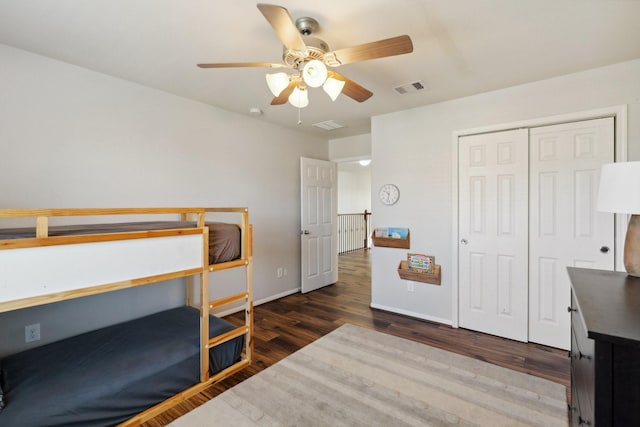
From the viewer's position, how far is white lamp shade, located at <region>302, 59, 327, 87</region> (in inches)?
62.7

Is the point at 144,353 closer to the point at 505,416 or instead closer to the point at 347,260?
the point at 505,416

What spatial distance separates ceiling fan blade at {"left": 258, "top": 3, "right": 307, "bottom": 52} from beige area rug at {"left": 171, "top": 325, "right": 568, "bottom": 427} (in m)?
2.20

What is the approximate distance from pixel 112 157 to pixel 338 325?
278 cm

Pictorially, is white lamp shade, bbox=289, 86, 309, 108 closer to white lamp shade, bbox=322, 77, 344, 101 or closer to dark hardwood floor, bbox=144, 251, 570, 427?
white lamp shade, bbox=322, 77, 344, 101

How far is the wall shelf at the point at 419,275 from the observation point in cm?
321

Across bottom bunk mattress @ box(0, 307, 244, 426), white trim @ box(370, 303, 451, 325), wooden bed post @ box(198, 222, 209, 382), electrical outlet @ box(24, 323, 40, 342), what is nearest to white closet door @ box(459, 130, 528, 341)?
white trim @ box(370, 303, 451, 325)

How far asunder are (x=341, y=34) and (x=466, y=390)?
261 centimetres

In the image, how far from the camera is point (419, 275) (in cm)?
332

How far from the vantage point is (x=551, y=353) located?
2574mm

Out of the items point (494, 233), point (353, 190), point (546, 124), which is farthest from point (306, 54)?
point (353, 190)

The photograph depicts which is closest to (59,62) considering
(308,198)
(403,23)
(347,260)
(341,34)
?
(341,34)

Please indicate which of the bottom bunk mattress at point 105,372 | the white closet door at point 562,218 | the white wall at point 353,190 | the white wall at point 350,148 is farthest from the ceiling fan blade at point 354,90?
the white wall at point 353,190

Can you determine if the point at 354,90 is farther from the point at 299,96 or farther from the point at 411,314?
the point at 411,314

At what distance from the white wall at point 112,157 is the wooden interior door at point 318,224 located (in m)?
0.63
